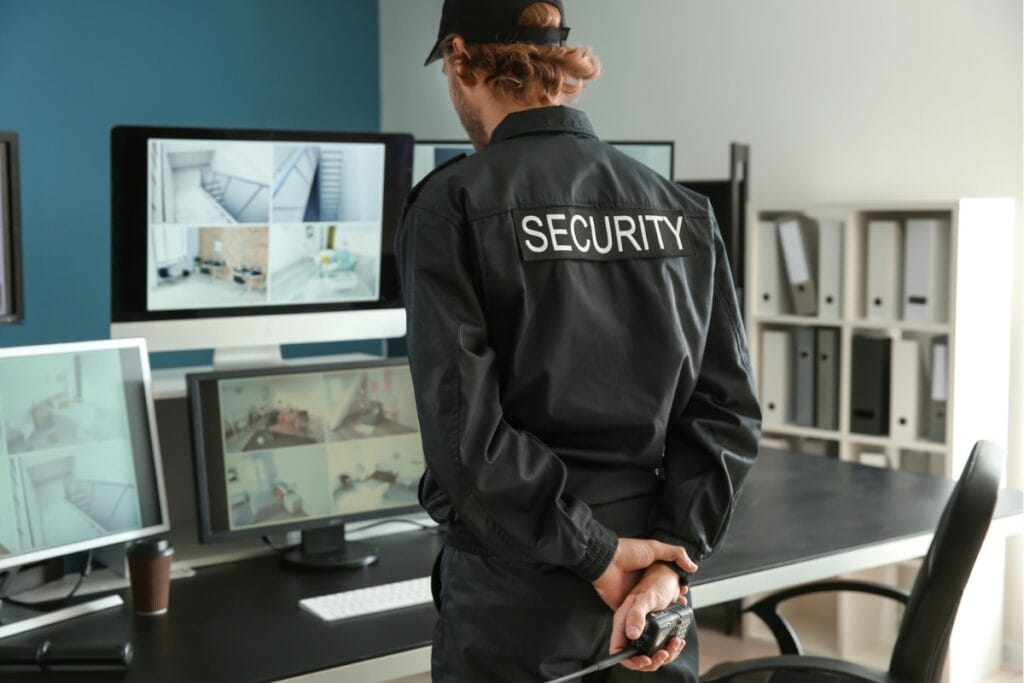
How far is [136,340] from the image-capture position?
2025 mm

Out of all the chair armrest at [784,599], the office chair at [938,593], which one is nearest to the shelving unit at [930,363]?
the chair armrest at [784,599]

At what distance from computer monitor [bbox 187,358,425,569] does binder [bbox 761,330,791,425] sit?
6.81 feet

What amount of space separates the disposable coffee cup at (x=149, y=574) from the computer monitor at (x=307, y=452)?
0.58 feet

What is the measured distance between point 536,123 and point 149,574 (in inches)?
36.9

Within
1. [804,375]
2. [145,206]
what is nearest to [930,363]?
[804,375]

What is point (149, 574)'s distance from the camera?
1847 mm

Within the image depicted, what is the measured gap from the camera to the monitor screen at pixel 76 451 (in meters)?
1.85

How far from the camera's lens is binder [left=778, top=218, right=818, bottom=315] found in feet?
12.9

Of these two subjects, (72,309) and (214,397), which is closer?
(214,397)

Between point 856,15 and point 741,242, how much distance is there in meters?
0.85

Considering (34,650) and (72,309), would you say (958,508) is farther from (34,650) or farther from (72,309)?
(72,309)

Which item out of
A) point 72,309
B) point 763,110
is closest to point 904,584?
point 763,110

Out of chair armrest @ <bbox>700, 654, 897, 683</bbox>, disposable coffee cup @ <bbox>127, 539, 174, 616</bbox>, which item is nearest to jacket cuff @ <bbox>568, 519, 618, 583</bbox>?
chair armrest @ <bbox>700, 654, 897, 683</bbox>

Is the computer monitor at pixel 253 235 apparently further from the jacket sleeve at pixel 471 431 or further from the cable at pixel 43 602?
A: the jacket sleeve at pixel 471 431
